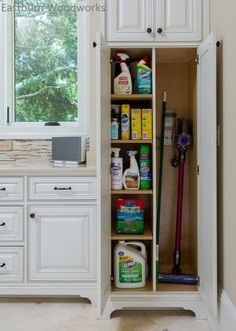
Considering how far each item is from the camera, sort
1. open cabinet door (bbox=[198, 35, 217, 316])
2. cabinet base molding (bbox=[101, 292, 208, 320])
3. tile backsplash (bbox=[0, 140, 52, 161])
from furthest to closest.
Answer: tile backsplash (bbox=[0, 140, 52, 161]) → cabinet base molding (bbox=[101, 292, 208, 320]) → open cabinet door (bbox=[198, 35, 217, 316])

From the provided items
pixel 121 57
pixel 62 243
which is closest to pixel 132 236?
pixel 62 243

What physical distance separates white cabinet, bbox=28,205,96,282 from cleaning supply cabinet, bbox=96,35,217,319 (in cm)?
17

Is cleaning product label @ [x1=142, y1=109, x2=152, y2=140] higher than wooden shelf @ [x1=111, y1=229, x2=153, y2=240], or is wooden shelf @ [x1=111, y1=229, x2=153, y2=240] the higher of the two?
cleaning product label @ [x1=142, y1=109, x2=152, y2=140]

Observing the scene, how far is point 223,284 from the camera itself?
207cm

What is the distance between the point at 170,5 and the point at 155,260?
62.7 inches

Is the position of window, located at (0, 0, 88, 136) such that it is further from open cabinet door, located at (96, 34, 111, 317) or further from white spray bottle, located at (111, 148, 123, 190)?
open cabinet door, located at (96, 34, 111, 317)

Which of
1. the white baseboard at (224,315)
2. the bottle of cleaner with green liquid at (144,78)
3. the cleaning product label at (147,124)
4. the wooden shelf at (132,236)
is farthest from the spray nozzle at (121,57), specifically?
the white baseboard at (224,315)

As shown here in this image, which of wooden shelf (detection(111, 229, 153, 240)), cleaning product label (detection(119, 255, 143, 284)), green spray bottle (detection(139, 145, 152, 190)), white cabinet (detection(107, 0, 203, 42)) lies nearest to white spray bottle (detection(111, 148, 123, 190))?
green spray bottle (detection(139, 145, 152, 190))

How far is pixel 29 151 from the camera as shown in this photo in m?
3.12

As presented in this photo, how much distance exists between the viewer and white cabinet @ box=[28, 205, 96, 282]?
251cm

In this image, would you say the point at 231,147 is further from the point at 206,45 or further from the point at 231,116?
→ the point at 206,45

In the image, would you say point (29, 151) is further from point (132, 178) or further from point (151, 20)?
point (151, 20)

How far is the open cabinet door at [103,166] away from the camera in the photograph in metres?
→ 2.03

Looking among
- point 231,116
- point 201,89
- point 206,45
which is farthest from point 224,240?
point 206,45
